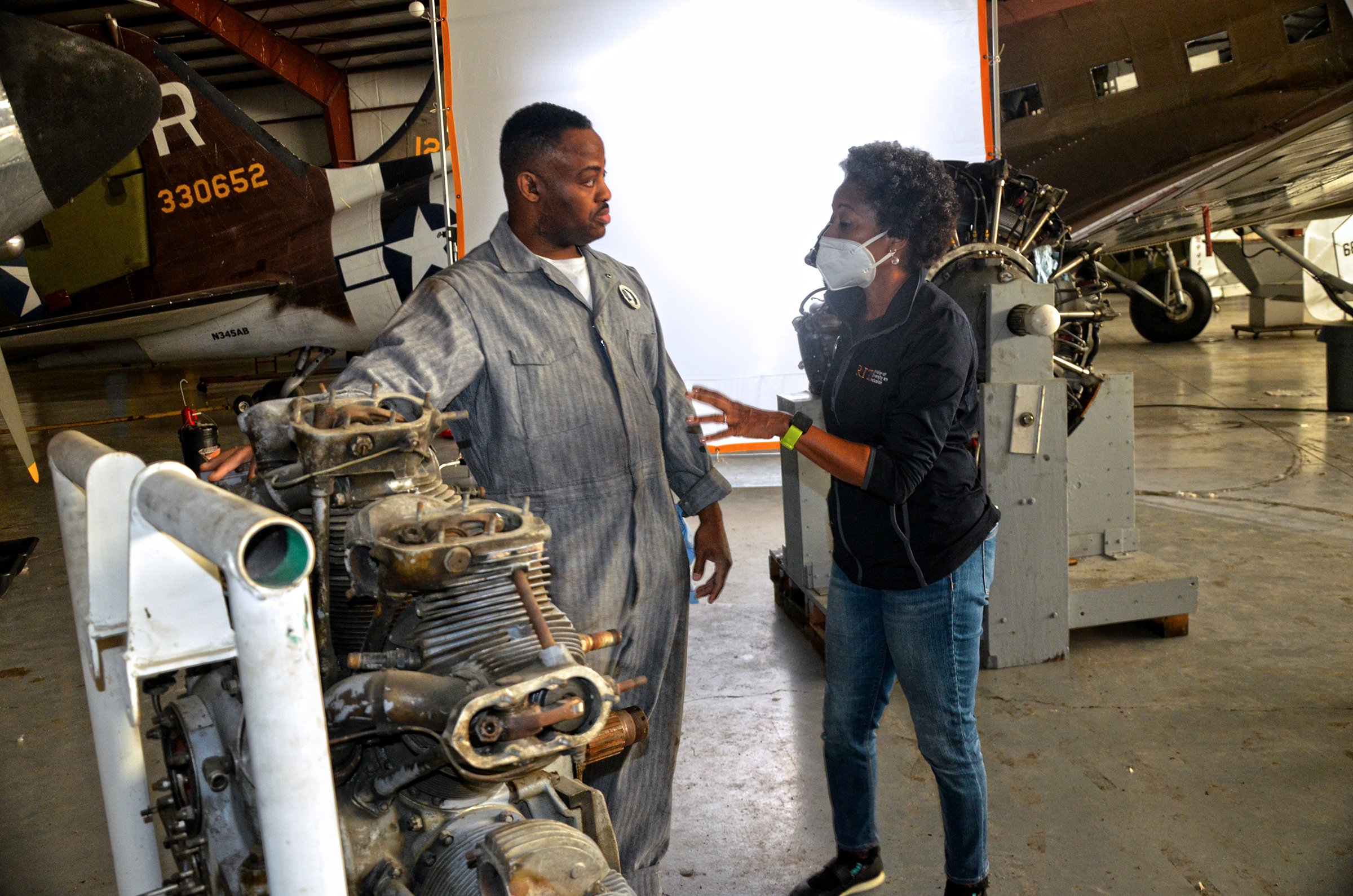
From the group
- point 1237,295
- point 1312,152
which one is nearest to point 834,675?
point 1312,152

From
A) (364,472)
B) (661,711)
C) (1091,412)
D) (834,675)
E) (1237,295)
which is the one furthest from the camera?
(1237,295)

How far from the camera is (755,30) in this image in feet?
18.6

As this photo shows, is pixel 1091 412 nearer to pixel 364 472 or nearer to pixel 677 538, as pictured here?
pixel 677 538

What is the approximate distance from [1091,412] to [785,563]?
53.5 inches

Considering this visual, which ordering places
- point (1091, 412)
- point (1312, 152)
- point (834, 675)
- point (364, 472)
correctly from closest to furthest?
point (364, 472) < point (834, 675) < point (1091, 412) < point (1312, 152)

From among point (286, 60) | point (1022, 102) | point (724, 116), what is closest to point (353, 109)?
point (286, 60)

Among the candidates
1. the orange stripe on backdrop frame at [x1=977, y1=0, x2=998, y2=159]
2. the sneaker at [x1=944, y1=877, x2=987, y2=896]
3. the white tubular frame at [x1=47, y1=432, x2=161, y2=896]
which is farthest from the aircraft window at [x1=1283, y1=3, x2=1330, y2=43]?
the white tubular frame at [x1=47, y1=432, x2=161, y2=896]

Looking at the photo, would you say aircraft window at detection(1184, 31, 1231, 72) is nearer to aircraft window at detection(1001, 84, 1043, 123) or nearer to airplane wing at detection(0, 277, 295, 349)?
aircraft window at detection(1001, 84, 1043, 123)

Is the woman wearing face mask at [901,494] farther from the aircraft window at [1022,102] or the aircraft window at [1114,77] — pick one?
the aircraft window at [1114,77]

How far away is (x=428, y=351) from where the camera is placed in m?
1.70

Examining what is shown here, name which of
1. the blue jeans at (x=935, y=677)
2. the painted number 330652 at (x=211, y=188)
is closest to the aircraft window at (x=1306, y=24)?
the blue jeans at (x=935, y=677)

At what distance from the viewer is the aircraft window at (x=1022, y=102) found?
25.1 ft

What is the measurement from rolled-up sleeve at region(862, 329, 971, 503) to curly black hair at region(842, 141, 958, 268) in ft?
0.86

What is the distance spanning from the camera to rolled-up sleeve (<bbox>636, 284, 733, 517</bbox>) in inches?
82.0
